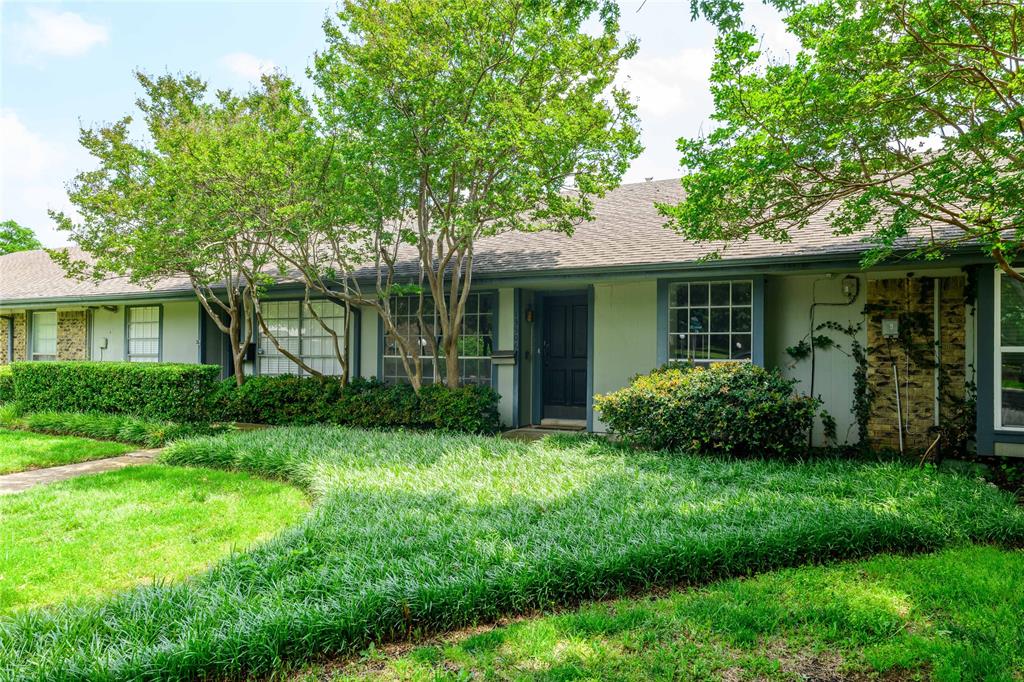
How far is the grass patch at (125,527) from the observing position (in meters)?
4.04

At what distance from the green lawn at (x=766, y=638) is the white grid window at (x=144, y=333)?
13.6 meters

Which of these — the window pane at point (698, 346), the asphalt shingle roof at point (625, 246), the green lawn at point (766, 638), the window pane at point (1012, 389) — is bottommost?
the green lawn at point (766, 638)

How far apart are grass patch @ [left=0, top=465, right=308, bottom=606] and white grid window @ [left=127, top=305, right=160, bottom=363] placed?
8.34 m

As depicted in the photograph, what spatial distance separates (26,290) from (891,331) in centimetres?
1884

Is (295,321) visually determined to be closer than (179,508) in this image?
No

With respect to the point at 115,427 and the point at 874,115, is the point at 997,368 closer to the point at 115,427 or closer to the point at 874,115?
the point at 874,115

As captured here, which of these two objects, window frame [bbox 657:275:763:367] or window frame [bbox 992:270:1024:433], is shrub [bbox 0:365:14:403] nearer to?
window frame [bbox 657:275:763:367]

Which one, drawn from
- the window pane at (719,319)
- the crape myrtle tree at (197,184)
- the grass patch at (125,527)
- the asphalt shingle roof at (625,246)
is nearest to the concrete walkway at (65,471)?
the grass patch at (125,527)

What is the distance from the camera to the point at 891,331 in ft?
26.0

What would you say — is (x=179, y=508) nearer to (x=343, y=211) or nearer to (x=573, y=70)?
(x=343, y=211)

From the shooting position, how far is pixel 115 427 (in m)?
9.57

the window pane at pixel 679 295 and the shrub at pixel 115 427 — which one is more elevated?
the window pane at pixel 679 295

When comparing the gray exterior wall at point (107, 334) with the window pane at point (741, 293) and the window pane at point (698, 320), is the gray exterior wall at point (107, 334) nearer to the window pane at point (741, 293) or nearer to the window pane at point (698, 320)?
the window pane at point (698, 320)

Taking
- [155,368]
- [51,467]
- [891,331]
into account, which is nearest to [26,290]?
[155,368]
